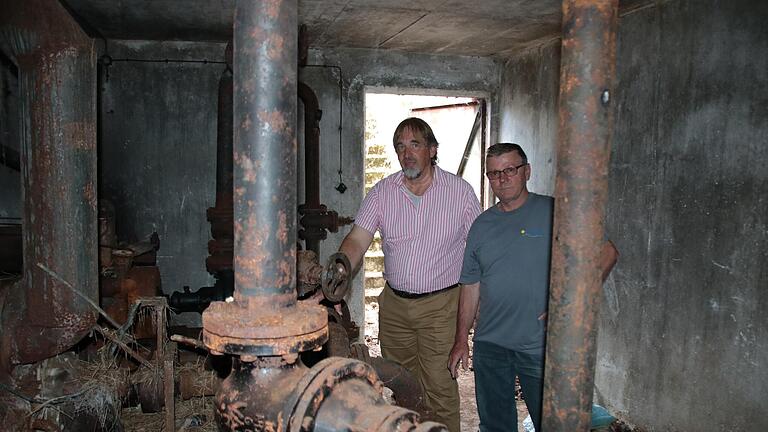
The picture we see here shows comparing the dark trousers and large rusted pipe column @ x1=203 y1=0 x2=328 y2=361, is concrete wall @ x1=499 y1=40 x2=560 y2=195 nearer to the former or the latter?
the dark trousers

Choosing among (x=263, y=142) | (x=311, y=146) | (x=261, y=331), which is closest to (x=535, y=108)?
(x=311, y=146)

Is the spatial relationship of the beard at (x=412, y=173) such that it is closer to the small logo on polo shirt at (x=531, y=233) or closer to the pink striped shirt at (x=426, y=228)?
the pink striped shirt at (x=426, y=228)

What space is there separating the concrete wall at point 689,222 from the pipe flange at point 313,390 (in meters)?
3.18

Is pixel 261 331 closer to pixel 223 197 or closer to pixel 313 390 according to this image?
pixel 313 390

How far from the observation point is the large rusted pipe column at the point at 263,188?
4.22 feet

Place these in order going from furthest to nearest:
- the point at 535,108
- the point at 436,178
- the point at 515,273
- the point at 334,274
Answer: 1. the point at 535,108
2. the point at 436,178
3. the point at 515,273
4. the point at 334,274

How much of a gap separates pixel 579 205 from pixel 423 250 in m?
2.56

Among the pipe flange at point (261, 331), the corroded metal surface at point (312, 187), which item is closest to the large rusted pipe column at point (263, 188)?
the pipe flange at point (261, 331)

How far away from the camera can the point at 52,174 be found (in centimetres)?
281

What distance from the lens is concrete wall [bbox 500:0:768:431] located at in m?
3.55

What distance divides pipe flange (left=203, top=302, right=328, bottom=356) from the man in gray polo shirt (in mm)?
1902

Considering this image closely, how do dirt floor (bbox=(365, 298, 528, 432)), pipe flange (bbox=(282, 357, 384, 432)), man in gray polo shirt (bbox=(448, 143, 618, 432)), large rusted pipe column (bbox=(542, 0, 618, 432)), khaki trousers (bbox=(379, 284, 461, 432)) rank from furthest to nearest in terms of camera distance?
dirt floor (bbox=(365, 298, 528, 432)) → khaki trousers (bbox=(379, 284, 461, 432)) → man in gray polo shirt (bbox=(448, 143, 618, 432)) → pipe flange (bbox=(282, 357, 384, 432)) → large rusted pipe column (bbox=(542, 0, 618, 432))

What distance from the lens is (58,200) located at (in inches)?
111

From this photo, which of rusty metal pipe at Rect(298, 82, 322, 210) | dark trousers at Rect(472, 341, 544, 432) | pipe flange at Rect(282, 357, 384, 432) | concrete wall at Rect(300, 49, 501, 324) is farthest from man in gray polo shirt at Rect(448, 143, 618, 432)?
concrete wall at Rect(300, 49, 501, 324)
